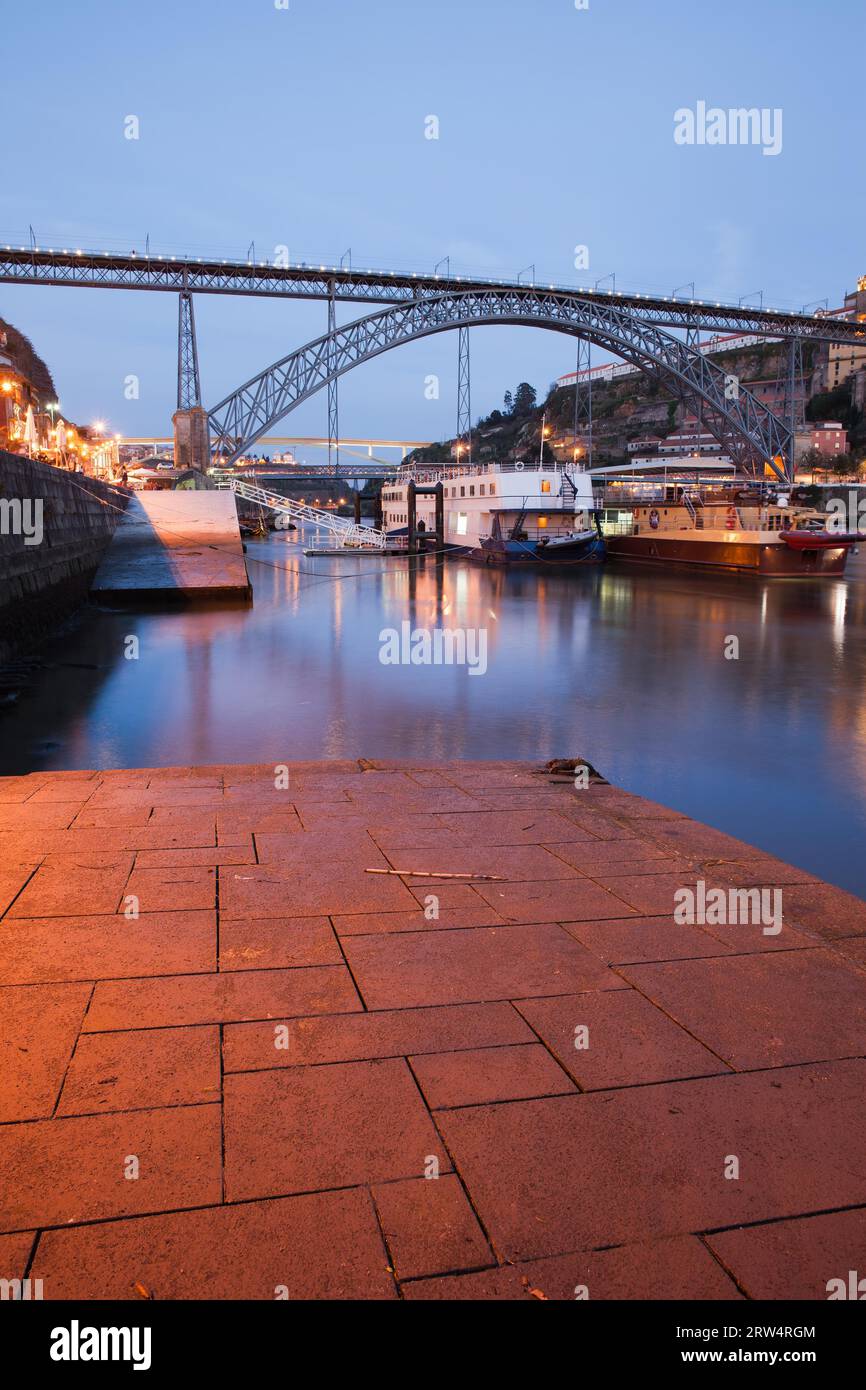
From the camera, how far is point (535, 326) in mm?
57875

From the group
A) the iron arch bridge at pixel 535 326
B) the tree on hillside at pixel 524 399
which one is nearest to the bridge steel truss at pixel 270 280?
the iron arch bridge at pixel 535 326

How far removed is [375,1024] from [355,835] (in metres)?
2.10

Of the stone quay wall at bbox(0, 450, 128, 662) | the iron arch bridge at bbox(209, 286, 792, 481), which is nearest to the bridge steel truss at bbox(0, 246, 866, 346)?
the iron arch bridge at bbox(209, 286, 792, 481)

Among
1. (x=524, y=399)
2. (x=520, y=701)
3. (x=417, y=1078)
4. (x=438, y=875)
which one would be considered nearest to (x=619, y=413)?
(x=524, y=399)

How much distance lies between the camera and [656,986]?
124 inches

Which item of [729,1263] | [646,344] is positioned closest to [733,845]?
[729,1263]

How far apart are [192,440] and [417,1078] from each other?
51956 mm

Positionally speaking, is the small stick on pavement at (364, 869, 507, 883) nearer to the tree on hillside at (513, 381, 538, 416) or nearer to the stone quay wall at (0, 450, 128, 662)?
the stone quay wall at (0, 450, 128, 662)

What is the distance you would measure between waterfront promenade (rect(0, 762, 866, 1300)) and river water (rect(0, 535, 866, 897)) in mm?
3879

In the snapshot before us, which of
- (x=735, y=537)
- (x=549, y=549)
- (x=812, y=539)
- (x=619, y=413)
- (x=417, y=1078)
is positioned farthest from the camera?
(x=619, y=413)

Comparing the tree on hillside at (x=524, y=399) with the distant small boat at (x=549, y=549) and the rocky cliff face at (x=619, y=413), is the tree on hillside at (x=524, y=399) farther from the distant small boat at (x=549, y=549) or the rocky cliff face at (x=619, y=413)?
the distant small boat at (x=549, y=549)

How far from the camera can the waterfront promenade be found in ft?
6.42

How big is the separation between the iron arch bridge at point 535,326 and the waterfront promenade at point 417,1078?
2061 inches

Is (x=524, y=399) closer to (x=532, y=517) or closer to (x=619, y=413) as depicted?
(x=619, y=413)
